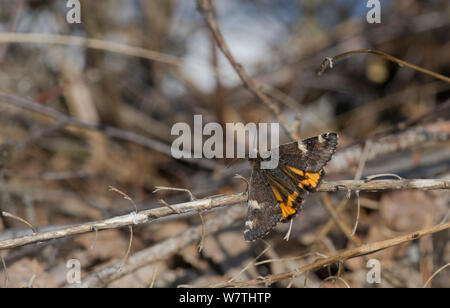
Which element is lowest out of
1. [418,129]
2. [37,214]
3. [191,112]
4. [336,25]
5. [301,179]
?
[301,179]

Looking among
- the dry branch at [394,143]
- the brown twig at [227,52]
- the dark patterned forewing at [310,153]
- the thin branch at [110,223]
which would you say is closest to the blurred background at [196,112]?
the dry branch at [394,143]

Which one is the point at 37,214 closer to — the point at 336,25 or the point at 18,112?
the point at 18,112

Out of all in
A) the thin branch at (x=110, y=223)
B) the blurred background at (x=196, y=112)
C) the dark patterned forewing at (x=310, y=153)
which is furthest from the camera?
the blurred background at (x=196, y=112)

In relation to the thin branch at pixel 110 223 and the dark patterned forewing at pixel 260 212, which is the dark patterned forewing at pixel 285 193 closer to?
the dark patterned forewing at pixel 260 212

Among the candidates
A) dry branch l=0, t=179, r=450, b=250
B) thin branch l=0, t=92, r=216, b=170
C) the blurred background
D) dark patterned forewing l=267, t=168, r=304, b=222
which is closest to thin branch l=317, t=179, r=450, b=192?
dry branch l=0, t=179, r=450, b=250

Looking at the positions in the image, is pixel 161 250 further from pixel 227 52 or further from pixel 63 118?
pixel 63 118
